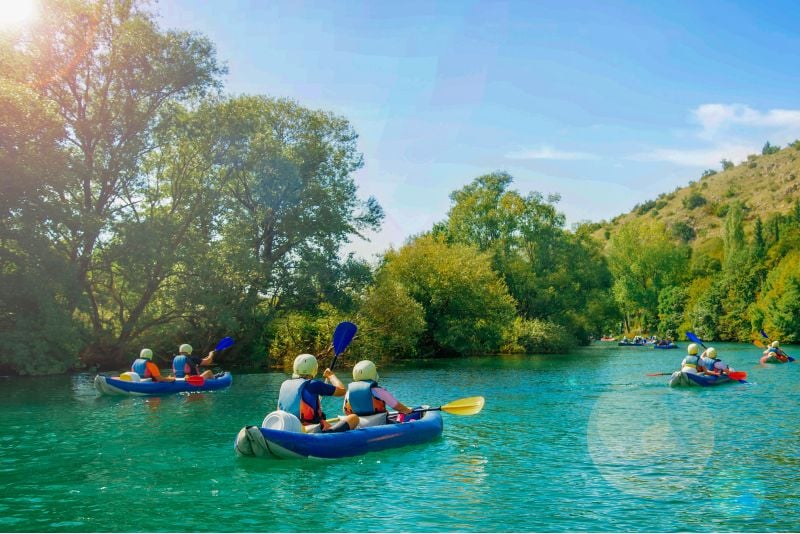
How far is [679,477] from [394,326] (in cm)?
2774

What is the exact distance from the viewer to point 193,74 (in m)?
30.9

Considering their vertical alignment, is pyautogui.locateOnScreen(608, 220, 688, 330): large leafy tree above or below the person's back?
above

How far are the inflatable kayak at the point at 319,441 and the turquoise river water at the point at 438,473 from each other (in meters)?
0.21

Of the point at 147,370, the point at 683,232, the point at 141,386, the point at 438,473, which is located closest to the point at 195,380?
the point at 147,370

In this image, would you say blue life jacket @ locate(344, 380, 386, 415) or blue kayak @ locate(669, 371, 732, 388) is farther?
blue kayak @ locate(669, 371, 732, 388)

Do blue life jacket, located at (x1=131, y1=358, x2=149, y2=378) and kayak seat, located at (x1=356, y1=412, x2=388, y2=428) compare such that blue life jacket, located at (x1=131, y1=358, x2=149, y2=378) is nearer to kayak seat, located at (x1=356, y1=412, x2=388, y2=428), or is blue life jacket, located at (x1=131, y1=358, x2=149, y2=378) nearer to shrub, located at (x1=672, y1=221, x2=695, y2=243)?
kayak seat, located at (x1=356, y1=412, x2=388, y2=428)

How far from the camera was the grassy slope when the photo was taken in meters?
82.8

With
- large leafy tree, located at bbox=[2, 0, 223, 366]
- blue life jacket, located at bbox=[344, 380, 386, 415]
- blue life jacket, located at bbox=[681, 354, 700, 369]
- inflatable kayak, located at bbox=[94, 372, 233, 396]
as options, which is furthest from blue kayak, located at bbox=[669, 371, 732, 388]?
large leafy tree, located at bbox=[2, 0, 223, 366]

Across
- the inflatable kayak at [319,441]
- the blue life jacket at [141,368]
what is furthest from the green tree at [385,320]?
the inflatable kayak at [319,441]

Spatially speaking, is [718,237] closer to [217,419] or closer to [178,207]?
[178,207]

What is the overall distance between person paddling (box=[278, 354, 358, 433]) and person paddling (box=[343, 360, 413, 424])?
2.10 ft

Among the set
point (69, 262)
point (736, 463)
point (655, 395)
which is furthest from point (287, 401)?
point (69, 262)

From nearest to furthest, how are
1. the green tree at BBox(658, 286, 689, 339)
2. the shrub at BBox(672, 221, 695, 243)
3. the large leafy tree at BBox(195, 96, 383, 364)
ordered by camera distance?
the large leafy tree at BBox(195, 96, 383, 364)
the green tree at BBox(658, 286, 689, 339)
the shrub at BBox(672, 221, 695, 243)

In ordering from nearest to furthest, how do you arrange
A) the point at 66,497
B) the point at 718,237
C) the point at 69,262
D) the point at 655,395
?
1. the point at 66,497
2. the point at 655,395
3. the point at 69,262
4. the point at 718,237
